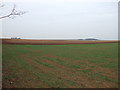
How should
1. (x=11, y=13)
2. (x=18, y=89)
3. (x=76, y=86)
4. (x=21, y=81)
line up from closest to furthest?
1. (x=18, y=89)
2. (x=76, y=86)
3. (x=21, y=81)
4. (x=11, y=13)

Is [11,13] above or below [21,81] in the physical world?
above

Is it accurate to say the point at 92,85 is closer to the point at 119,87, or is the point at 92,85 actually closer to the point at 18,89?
the point at 119,87

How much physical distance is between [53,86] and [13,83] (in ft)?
9.07

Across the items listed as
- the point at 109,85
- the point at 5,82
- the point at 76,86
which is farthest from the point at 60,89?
the point at 5,82

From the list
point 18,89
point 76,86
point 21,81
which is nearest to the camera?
point 18,89

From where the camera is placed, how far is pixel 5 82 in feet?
23.3

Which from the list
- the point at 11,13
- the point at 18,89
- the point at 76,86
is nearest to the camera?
the point at 18,89

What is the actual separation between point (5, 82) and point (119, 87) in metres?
7.63

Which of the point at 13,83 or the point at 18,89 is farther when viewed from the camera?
the point at 13,83

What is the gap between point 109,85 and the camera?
702cm

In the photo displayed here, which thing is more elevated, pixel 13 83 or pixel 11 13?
pixel 11 13

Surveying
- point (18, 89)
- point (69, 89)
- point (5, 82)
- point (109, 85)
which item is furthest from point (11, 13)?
point (109, 85)

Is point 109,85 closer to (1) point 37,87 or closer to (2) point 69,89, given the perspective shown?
(2) point 69,89

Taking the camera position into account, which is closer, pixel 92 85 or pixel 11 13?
pixel 92 85
